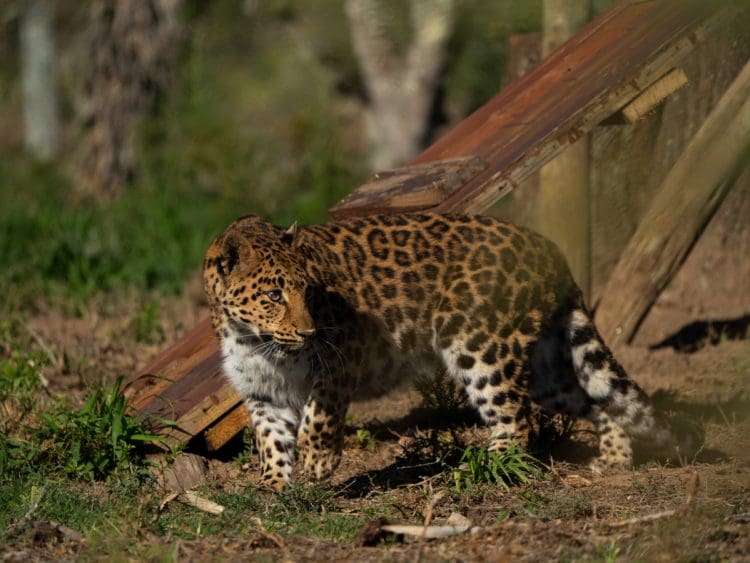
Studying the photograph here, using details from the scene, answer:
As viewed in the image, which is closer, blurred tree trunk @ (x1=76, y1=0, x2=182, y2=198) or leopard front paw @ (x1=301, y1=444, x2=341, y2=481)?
leopard front paw @ (x1=301, y1=444, x2=341, y2=481)

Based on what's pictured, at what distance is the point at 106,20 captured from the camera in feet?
53.6

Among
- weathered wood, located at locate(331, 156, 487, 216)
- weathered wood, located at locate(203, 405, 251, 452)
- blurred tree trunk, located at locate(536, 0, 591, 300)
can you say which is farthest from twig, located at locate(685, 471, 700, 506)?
blurred tree trunk, located at locate(536, 0, 591, 300)

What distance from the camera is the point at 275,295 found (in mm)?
5797

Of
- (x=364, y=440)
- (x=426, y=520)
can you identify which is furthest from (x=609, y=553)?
(x=364, y=440)

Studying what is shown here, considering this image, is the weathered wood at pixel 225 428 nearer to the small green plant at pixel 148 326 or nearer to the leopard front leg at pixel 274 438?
the leopard front leg at pixel 274 438

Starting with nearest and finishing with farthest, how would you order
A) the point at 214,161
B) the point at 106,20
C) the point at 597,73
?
1. the point at 597,73
2. the point at 214,161
3. the point at 106,20

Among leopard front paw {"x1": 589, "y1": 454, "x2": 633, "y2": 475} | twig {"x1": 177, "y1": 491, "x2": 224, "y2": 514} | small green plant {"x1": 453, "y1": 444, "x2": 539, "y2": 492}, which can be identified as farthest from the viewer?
leopard front paw {"x1": 589, "y1": 454, "x2": 633, "y2": 475}

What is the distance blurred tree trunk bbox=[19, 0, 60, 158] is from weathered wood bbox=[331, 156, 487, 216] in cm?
2021

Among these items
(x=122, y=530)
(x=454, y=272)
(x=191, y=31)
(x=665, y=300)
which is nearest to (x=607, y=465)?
(x=454, y=272)

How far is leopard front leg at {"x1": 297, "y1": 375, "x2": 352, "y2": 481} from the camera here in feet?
19.9

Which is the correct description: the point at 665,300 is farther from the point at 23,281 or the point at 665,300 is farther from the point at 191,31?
the point at 191,31

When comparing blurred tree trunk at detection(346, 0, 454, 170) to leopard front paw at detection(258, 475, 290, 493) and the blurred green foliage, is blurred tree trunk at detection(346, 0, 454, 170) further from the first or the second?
leopard front paw at detection(258, 475, 290, 493)

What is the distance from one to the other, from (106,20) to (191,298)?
24.0ft

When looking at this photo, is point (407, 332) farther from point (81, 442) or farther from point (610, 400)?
point (81, 442)
